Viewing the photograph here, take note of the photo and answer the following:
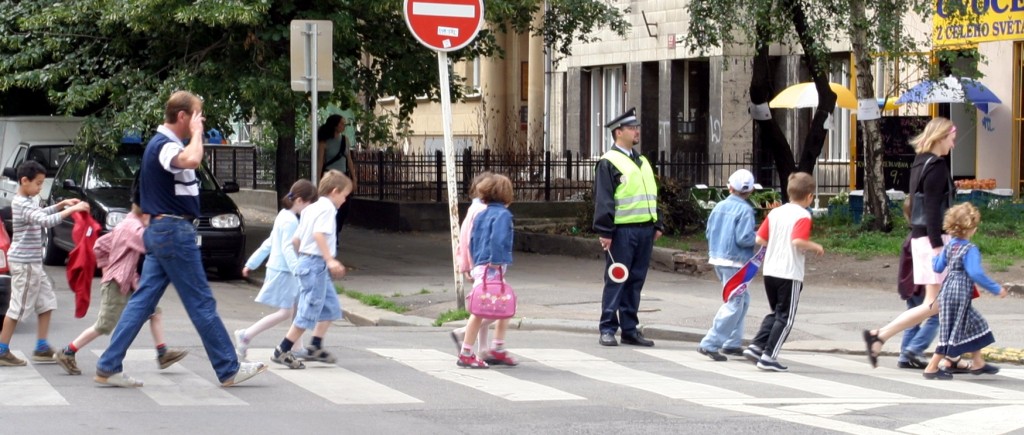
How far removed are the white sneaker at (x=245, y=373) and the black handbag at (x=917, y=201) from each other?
4.66 metres

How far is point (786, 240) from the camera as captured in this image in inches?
379

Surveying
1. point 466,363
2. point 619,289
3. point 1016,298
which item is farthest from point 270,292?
point 1016,298

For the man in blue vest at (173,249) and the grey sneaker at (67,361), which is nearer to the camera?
the man in blue vest at (173,249)

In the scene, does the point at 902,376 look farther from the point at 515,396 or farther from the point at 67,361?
the point at 67,361

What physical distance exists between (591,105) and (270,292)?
24098 millimetres

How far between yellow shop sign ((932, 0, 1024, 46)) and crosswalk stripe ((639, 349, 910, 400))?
1267 cm

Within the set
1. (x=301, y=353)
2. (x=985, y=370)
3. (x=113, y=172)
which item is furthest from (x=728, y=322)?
(x=113, y=172)

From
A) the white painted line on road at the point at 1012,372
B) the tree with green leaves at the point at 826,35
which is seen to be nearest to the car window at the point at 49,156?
the tree with green leaves at the point at 826,35

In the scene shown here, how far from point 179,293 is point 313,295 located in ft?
4.20

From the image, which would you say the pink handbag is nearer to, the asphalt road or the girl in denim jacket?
the girl in denim jacket

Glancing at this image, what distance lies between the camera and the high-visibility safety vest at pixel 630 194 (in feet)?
34.7

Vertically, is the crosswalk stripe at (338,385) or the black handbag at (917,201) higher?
the black handbag at (917,201)

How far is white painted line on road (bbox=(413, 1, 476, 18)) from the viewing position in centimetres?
1241

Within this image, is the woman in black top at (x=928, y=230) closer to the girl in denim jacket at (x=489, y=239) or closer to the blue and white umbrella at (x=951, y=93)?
the girl in denim jacket at (x=489, y=239)
